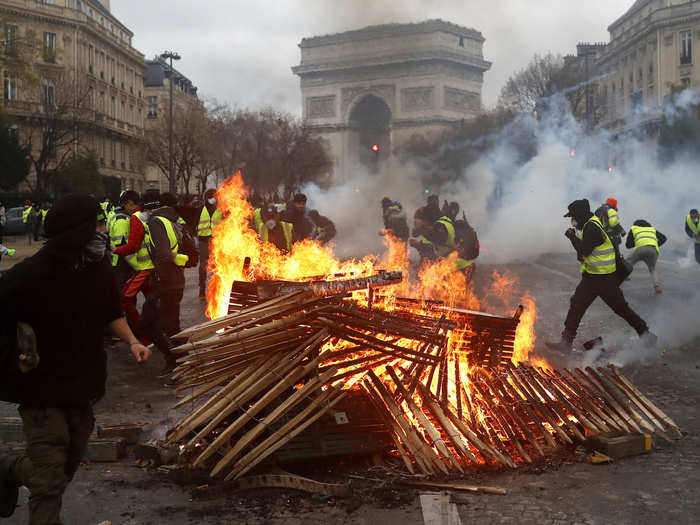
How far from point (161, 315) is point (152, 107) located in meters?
73.9

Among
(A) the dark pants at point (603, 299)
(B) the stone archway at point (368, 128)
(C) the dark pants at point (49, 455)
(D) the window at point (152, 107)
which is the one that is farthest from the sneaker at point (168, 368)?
(B) the stone archway at point (368, 128)

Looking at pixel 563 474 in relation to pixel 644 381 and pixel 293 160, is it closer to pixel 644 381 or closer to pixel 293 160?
pixel 644 381

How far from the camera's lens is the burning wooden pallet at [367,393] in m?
4.52

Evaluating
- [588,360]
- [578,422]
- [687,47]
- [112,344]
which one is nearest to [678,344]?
[588,360]

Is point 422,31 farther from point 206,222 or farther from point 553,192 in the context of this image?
point 206,222

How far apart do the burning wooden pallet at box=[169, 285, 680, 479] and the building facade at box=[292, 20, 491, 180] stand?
59.3 metres

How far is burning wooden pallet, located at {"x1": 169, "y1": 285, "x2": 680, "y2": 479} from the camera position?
4.52 m

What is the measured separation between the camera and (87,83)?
47750mm

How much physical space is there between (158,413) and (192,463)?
5.62ft

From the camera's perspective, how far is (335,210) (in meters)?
45.2

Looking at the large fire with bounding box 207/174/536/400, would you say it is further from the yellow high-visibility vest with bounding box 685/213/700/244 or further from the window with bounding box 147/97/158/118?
the window with bounding box 147/97/158/118

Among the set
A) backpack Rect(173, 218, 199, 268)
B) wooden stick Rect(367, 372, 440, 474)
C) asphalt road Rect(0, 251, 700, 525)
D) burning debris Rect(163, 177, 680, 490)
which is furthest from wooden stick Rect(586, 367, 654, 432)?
backpack Rect(173, 218, 199, 268)

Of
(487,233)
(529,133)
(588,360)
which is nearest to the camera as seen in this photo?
(588,360)

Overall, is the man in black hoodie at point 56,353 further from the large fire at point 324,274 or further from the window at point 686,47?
the window at point 686,47
